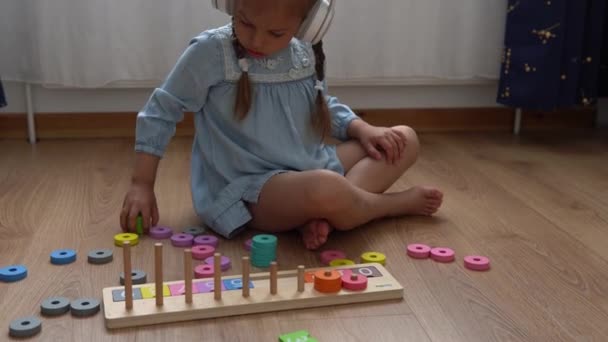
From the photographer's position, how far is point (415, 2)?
1915 millimetres

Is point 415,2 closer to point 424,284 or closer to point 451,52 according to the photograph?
point 451,52

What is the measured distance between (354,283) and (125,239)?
1.33 feet

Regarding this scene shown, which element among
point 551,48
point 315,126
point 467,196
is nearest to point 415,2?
point 551,48

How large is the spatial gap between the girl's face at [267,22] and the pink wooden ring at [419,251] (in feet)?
1.25

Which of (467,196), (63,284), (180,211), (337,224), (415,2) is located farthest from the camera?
(415,2)

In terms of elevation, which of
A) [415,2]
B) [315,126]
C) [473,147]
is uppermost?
[415,2]

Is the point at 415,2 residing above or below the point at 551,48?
above

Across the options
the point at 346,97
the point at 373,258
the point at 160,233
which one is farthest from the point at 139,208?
the point at 346,97

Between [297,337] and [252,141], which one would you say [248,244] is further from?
[297,337]

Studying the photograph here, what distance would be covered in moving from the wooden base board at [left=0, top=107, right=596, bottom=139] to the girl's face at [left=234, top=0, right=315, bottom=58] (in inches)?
36.8

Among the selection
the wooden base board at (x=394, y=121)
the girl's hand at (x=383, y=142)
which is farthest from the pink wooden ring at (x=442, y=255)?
the wooden base board at (x=394, y=121)

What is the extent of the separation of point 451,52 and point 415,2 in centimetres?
17

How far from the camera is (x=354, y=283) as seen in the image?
97 centimetres

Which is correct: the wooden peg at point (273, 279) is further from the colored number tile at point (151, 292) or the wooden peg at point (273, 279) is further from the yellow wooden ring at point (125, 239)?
the yellow wooden ring at point (125, 239)
